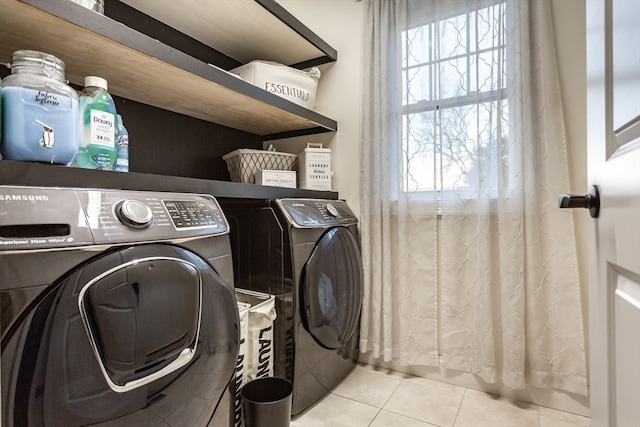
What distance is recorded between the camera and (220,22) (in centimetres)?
164

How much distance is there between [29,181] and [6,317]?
0.30m

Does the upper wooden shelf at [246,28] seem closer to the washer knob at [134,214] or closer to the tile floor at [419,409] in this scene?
the washer knob at [134,214]

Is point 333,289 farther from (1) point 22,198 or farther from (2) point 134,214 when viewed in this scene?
(1) point 22,198

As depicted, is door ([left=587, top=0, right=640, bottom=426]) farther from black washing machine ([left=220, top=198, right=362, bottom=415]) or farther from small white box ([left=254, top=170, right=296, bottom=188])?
small white box ([left=254, top=170, right=296, bottom=188])

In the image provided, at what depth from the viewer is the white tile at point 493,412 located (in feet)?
4.66

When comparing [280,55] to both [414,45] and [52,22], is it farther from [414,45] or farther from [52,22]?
[52,22]

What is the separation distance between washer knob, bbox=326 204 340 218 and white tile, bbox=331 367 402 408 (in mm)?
865

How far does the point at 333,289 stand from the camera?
1.59 m

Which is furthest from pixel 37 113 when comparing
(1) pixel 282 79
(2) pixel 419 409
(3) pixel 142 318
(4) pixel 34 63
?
(2) pixel 419 409

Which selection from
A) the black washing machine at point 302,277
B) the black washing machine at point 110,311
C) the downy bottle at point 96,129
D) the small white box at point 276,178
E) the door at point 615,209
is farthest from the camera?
the small white box at point 276,178

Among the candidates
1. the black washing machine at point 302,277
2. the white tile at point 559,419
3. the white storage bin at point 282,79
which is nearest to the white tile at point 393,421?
the black washing machine at point 302,277

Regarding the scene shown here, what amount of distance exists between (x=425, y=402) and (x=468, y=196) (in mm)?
993

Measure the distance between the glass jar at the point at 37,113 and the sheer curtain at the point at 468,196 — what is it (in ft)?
4.41

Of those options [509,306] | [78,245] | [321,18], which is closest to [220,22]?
[321,18]
